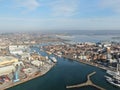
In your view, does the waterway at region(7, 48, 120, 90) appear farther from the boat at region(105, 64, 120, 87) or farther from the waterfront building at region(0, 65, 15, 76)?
the waterfront building at region(0, 65, 15, 76)

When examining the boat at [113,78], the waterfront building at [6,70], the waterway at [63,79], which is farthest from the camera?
the waterfront building at [6,70]

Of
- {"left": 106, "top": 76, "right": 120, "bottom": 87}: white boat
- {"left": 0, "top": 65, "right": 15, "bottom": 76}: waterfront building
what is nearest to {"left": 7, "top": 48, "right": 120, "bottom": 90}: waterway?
{"left": 106, "top": 76, "right": 120, "bottom": 87}: white boat

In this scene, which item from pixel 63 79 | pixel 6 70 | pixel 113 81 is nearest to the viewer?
pixel 113 81

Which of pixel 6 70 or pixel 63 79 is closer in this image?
pixel 63 79

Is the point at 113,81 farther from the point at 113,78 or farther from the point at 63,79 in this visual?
the point at 63,79

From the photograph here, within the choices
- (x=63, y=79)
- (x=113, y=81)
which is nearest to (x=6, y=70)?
(x=63, y=79)

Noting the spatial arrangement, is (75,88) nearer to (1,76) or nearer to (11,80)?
(11,80)

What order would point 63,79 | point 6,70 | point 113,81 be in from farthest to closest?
point 6,70, point 63,79, point 113,81

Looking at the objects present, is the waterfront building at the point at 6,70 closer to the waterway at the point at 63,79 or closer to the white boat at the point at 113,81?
the waterway at the point at 63,79

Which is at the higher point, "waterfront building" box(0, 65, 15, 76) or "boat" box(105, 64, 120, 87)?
"waterfront building" box(0, 65, 15, 76)

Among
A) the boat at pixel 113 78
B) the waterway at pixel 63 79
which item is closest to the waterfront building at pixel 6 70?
the waterway at pixel 63 79

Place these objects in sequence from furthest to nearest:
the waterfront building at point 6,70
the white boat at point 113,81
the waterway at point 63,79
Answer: the waterfront building at point 6,70 → the white boat at point 113,81 → the waterway at point 63,79
